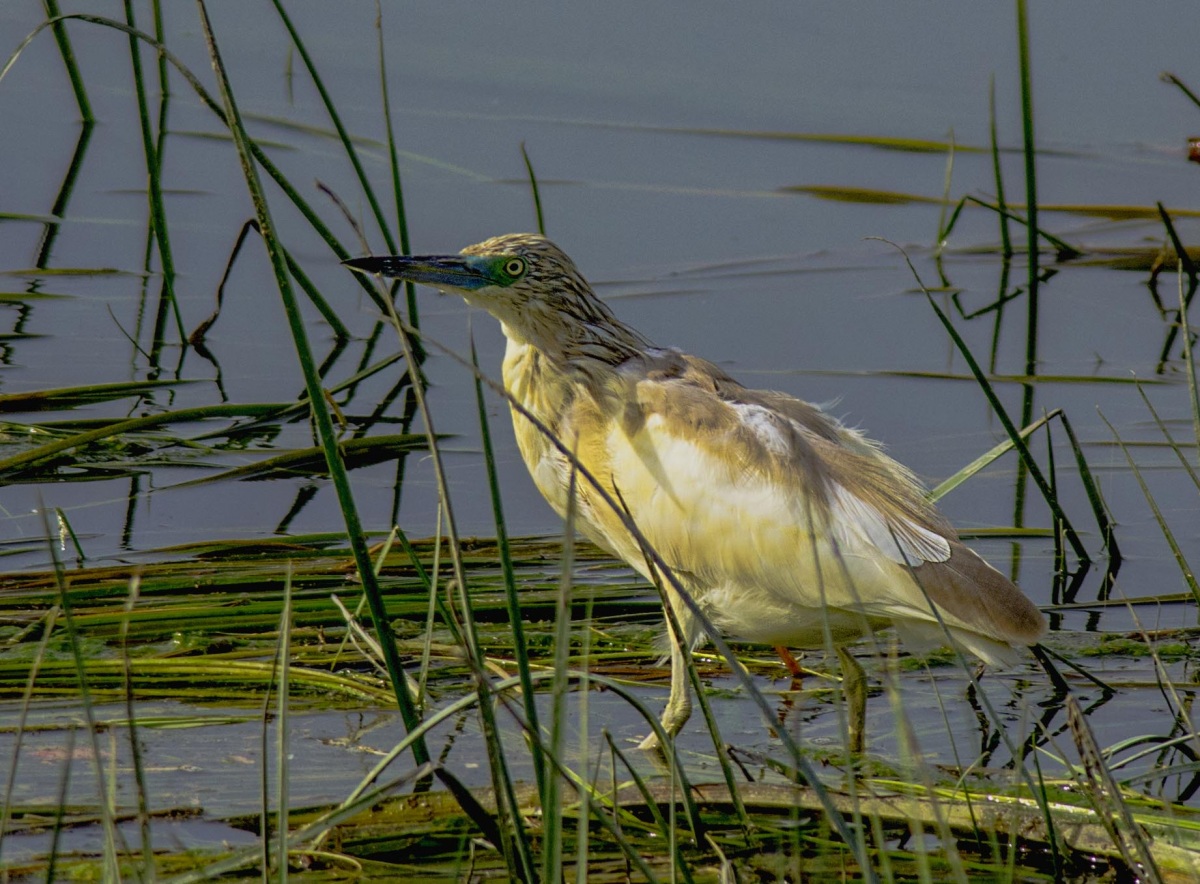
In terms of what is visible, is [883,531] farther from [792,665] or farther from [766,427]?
[792,665]

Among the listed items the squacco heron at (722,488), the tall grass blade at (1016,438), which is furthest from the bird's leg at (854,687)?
the tall grass blade at (1016,438)

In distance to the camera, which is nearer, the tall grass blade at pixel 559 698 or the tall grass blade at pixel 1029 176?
the tall grass blade at pixel 559 698

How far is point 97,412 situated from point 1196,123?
6275 mm

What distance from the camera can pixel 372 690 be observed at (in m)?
4.17

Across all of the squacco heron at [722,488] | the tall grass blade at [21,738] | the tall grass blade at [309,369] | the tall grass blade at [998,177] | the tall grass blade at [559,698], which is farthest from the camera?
the tall grass blade at [998,177]

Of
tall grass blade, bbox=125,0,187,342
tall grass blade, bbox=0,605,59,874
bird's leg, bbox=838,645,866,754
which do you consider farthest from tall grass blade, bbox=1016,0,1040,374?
tall grass blade, bbox=0,605,59,874

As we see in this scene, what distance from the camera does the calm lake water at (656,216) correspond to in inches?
232

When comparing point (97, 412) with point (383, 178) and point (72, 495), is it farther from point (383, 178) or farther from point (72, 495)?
point (383, 178)

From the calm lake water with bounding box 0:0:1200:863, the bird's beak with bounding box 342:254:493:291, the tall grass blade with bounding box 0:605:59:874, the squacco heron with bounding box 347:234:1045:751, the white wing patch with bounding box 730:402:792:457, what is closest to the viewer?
the tall grass blade with bounding box 0:605:59:874

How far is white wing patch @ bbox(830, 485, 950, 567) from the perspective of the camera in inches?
164

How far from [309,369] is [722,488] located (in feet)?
5.55

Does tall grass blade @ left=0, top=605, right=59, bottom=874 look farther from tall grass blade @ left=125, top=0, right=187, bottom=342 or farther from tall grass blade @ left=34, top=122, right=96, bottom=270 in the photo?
tall grass blade @ left=34, top=122, right=96, bottom=270

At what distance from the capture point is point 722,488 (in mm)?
4367

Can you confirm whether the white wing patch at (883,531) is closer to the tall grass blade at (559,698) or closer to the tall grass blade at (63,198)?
the tall grass blade at (559,698)
